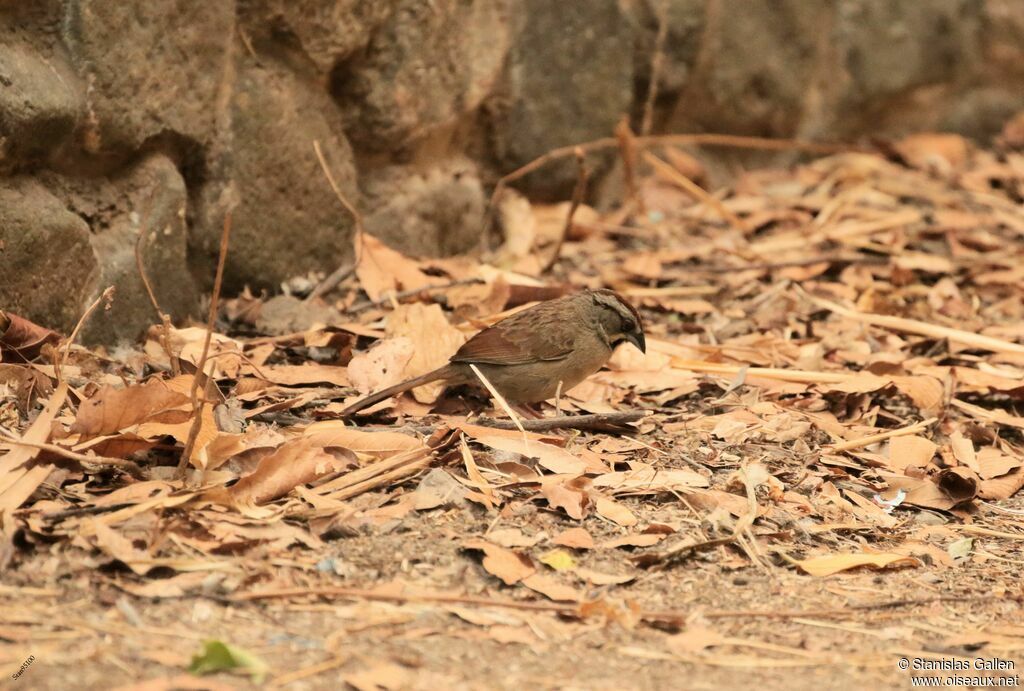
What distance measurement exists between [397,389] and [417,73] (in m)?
2.24

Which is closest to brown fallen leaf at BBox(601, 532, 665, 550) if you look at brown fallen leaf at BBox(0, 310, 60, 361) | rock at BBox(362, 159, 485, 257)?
brown fallen leaf at BBox(0, 310, 60, 361)

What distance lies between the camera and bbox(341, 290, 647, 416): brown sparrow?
5.14 metres

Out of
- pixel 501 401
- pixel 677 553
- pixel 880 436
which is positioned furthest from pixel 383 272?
pixel 677 553

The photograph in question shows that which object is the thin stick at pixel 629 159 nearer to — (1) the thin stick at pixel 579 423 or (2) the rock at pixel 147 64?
(2) the rock at pixel 147 64

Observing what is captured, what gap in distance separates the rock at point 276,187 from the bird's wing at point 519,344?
1.33 m

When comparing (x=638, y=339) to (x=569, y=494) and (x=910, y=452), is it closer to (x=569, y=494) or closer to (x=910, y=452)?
(x=910, y=452)

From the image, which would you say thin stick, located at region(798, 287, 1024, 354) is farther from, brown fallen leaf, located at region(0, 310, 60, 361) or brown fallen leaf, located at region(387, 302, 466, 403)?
brown fallen leaf, located at region(0, 310, 60, 361)

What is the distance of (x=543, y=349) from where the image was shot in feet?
17.0

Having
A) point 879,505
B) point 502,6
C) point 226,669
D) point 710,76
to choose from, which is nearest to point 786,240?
point 710,76

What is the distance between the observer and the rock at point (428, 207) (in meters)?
6.73

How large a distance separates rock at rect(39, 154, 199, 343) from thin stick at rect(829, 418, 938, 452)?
2.76m

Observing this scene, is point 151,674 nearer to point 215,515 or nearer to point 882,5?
point 215,515

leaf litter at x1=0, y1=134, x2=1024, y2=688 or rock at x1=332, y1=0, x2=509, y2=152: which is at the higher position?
rock at x1=332, y1=0, x2=509, y2=152

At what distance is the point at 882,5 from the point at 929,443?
4.98m
